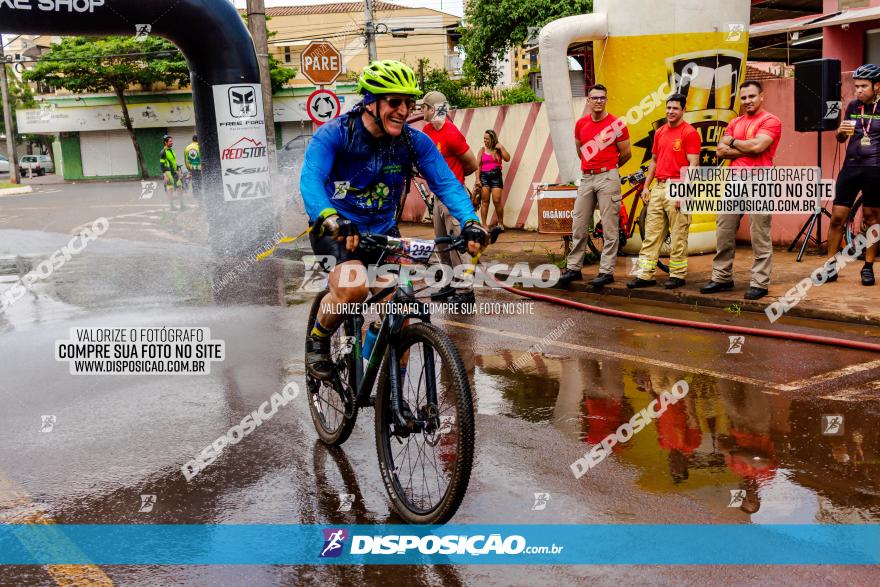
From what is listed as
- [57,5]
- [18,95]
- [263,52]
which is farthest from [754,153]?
[18,95]

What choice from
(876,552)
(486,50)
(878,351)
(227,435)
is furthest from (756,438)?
(486,50)

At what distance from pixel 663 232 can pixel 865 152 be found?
7.39ft

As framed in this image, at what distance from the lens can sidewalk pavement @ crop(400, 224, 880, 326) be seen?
844 centimetres

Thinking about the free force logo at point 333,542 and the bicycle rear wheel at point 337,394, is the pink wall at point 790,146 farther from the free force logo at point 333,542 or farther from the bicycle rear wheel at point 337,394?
the free force logo at point 333,542

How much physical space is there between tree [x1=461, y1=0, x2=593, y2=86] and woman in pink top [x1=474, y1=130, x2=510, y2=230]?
76.8 feet

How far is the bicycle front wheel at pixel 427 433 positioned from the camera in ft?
13.0

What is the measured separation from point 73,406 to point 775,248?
31.8 ft

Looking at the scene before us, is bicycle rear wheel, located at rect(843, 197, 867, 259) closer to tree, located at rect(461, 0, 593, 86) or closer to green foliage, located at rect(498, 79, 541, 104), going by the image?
green foliage, located at rect(498, 79, 541, 104)

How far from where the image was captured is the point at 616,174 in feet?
33.9

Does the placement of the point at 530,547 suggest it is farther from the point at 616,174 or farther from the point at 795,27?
the point at 795,27

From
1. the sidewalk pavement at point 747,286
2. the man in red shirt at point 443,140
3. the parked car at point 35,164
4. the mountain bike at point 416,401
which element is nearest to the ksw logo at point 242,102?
the sidewalk pavement at point 747,286

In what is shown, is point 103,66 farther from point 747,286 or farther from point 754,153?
point 754,153

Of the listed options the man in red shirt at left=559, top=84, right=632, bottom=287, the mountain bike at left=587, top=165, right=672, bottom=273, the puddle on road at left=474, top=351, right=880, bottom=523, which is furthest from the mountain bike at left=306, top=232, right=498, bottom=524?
the mountain bike at left=587, top=165, right=672, bottom=273

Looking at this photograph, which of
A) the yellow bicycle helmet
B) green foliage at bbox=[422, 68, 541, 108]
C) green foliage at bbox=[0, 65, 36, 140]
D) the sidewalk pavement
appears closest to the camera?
the yellow bicycle helmet
